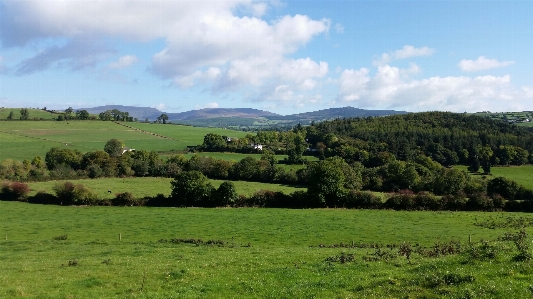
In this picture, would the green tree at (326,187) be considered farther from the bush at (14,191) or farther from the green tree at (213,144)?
the green tree at (213,144)

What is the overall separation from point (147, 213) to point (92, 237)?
15.9 metres

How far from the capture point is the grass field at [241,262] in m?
13.7

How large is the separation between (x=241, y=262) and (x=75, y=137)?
149282 mm

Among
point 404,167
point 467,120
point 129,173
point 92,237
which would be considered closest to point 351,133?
point 467,120

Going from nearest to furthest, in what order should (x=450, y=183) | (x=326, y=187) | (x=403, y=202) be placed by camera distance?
(x=403, y=202) < (x=326, y=187) < (x=450, y=183)

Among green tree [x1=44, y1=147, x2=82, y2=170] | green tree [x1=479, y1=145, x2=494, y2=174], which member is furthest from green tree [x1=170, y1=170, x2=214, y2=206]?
green tree [x1=479, y1=145, x2=494, y2=174]

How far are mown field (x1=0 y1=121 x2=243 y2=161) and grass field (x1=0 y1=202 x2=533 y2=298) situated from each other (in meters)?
85.5

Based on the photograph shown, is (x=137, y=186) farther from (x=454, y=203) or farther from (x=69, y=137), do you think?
(x=69, y=137)

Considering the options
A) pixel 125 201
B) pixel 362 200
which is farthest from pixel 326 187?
pixel 125 201

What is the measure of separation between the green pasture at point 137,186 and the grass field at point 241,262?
16902mm

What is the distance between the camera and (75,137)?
147375 mm

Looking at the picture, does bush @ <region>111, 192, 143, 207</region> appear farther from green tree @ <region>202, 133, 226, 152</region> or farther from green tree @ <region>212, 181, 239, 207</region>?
green tree @ <region>202, 133, 226, 152</region>

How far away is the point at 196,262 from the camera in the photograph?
22141mm

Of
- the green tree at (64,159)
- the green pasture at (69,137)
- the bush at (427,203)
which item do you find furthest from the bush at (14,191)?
the bush at (427,203)
